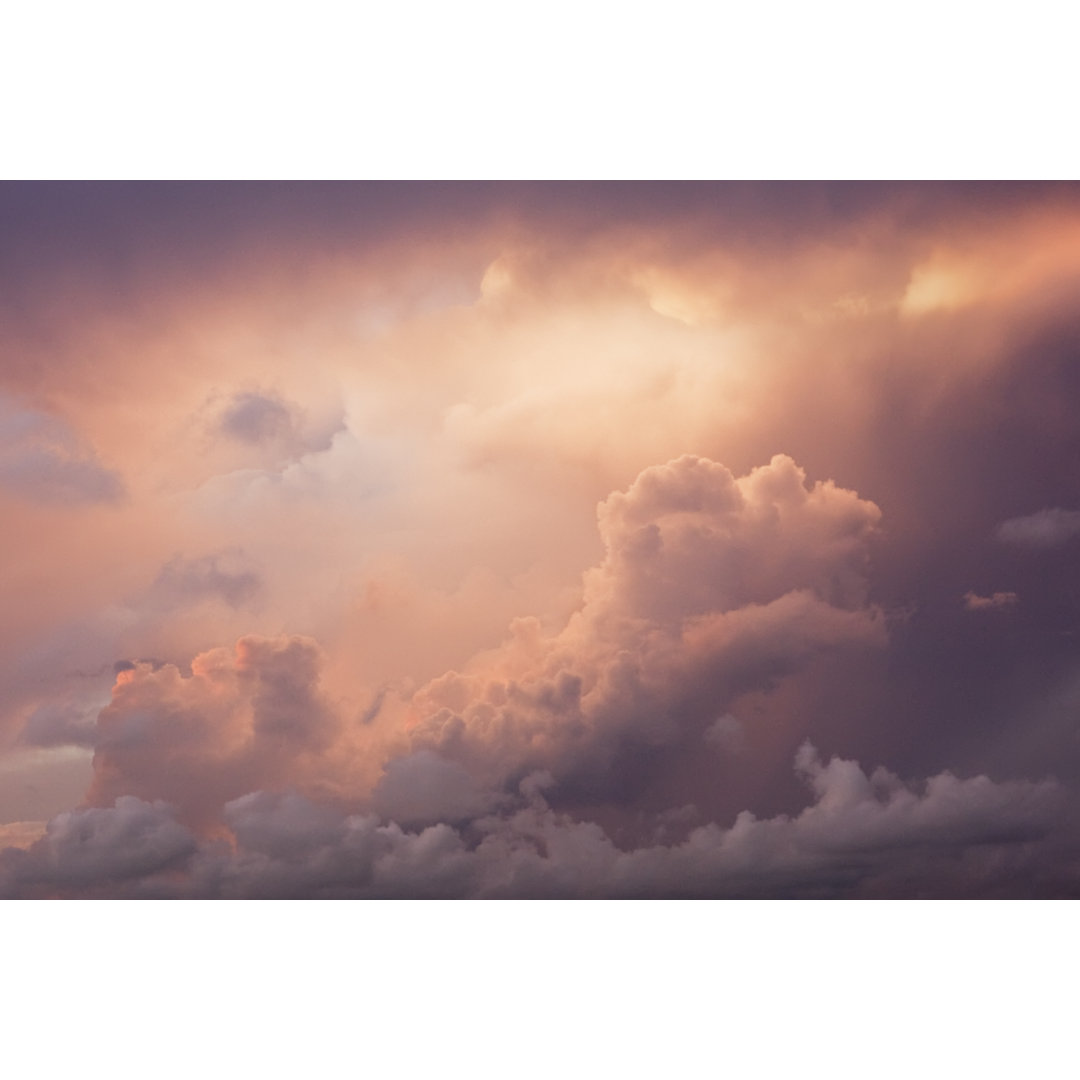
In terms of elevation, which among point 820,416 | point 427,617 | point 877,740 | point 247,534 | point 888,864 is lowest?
point 888,864

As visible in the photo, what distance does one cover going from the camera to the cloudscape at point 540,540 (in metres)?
6.58

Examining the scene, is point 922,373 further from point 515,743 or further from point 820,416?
point 515,743

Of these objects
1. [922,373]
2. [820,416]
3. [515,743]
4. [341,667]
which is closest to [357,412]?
[341,667]

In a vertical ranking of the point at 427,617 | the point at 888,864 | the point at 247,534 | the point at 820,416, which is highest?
the point at 820,416

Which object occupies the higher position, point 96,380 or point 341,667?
point 96,380

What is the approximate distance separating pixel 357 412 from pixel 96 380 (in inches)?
54.1

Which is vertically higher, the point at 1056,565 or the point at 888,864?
the point at 1056,565

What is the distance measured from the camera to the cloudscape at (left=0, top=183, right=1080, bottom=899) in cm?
658

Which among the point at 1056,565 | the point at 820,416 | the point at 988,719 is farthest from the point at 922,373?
the point at 988,719

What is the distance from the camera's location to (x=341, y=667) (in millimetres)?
6652

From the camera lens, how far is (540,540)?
6746mm

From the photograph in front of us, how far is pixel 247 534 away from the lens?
6.68 meters

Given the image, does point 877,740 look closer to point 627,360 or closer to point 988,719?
point 988,719

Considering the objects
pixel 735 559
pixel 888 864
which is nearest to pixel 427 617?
pixel 735 559
